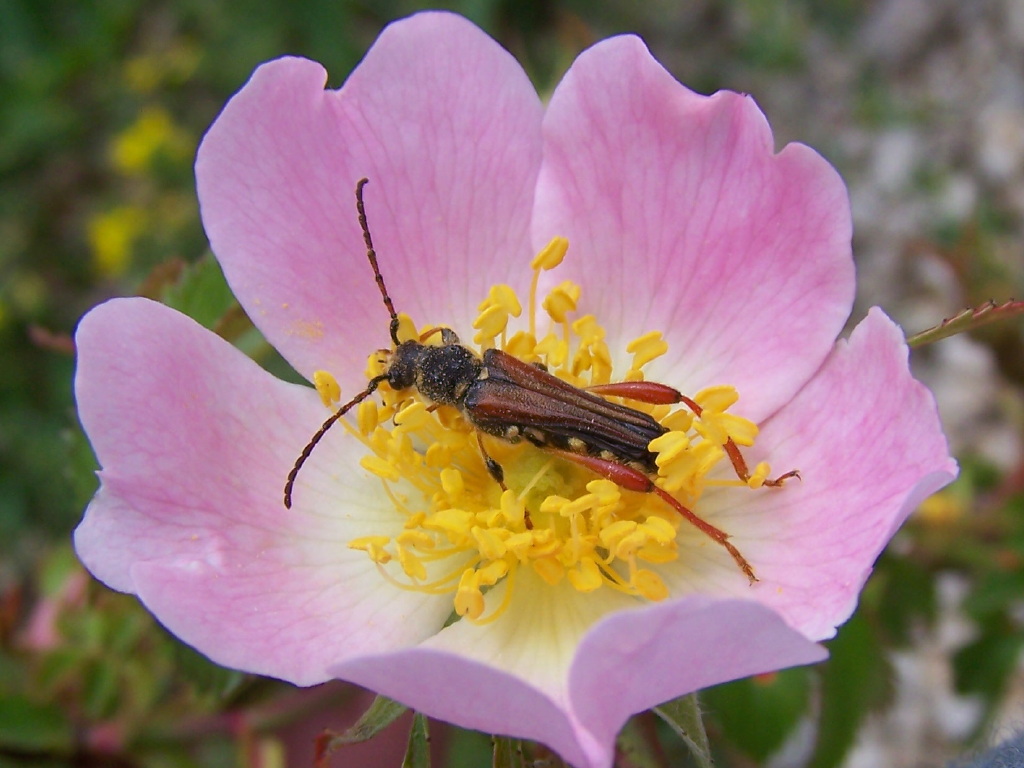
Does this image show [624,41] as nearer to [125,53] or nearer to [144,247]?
[144,247]

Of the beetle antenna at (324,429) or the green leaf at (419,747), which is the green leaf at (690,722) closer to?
the green leaf at (419,747)

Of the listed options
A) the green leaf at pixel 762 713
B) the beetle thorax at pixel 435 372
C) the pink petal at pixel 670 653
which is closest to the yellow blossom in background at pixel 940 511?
the green leaf at pixel 762 713

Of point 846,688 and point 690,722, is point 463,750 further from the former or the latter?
point 690,722

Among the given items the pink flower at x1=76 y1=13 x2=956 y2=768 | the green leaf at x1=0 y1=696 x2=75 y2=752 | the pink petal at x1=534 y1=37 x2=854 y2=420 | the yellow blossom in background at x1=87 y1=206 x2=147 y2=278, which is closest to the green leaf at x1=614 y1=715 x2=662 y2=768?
the pink flower at x1=76 y1=13 x2=956 y2=768

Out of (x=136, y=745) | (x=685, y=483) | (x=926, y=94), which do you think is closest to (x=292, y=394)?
(x=685, y=483)

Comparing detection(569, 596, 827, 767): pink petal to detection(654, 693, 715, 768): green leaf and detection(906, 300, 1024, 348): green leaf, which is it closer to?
detection(654, 693, 715, 768): green leaf
